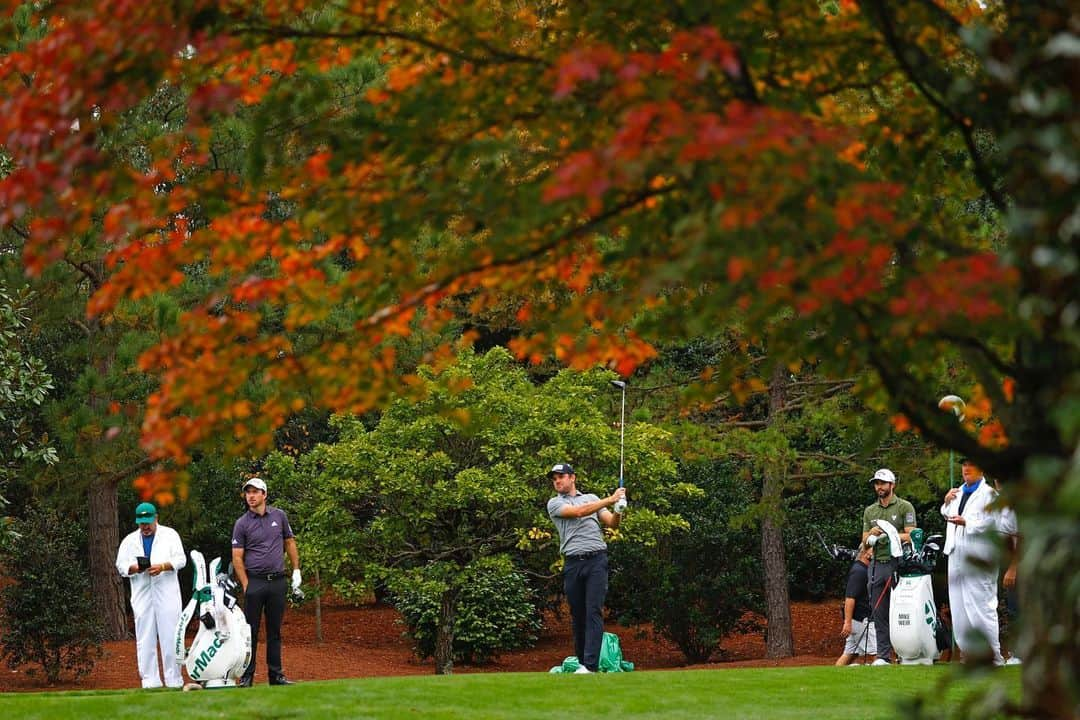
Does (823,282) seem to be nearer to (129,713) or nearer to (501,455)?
(129,713)

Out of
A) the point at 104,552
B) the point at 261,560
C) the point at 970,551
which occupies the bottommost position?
the point at 970,551

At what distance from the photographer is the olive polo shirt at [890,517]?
1273 cm

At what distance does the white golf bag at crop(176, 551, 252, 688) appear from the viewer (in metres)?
11.8

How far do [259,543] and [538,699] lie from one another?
3.86 metres

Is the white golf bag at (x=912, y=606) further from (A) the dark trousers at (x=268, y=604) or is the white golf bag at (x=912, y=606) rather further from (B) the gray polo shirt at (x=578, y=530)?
(A) the dark trousers at (x=268, y=604)

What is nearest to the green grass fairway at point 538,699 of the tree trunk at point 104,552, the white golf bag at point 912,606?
the white golf bag at point 912,606

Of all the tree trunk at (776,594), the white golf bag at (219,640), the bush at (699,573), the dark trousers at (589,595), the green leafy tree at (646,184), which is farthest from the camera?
the bush at (699,573)

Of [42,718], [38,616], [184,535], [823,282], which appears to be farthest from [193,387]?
[184,535]

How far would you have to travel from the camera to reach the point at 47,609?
17.4m

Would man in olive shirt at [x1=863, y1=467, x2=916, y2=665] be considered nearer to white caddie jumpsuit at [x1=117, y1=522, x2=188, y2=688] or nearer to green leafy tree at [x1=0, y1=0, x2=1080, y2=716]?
white caddie jumpsuit at [x1=117, y1=522, x2=188, y2=688]

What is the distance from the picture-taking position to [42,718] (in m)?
8.58

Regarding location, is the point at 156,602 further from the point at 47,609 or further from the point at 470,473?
the point at 47,609

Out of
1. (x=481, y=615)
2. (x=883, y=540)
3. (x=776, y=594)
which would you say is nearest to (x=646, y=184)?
(x=883, y=540)

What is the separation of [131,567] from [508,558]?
229 inches
